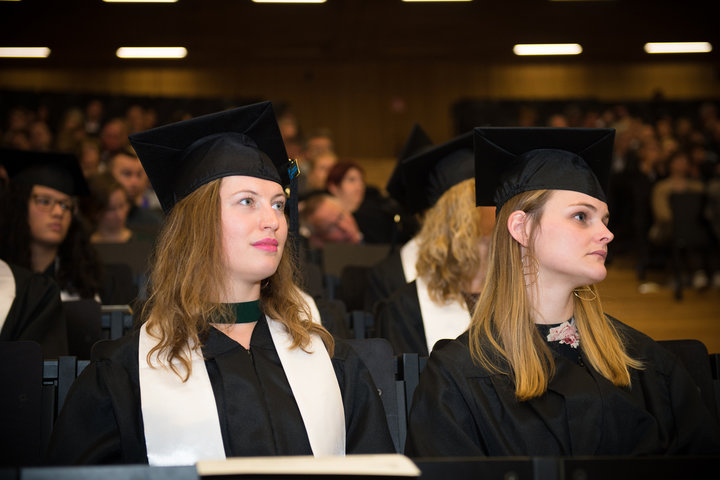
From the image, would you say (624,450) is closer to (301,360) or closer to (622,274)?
(301,360)

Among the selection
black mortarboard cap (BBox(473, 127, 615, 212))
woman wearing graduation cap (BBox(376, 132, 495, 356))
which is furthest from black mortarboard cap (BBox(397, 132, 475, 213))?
black mortarboard cap (BBox(473, 127, 615, 212))

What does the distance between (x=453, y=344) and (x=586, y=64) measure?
1734cm

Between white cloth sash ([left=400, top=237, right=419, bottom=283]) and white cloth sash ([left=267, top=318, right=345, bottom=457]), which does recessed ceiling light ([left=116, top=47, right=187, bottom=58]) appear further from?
white cloth sash ([left=267, top=318, right=345, bottom=457])

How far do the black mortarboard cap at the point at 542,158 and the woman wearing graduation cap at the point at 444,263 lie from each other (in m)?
0.97

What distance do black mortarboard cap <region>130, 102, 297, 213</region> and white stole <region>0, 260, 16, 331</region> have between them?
106 centimetres

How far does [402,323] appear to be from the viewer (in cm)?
337

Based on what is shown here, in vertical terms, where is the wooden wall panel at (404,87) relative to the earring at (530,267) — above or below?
above

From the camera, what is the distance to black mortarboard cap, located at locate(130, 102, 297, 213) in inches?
91.7

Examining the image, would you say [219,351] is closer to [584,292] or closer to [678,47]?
[584,292]

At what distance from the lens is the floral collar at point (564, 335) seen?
7.46 feet

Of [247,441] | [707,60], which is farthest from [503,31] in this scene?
[247,441]

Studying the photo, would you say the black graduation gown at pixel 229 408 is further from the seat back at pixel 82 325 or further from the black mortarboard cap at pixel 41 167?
the black mortarboard cap at pixel 41 167

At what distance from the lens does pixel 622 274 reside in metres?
9.41

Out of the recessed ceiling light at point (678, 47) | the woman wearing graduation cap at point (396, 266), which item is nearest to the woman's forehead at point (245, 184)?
the woman wearing graduation cap at point (396, 266)
